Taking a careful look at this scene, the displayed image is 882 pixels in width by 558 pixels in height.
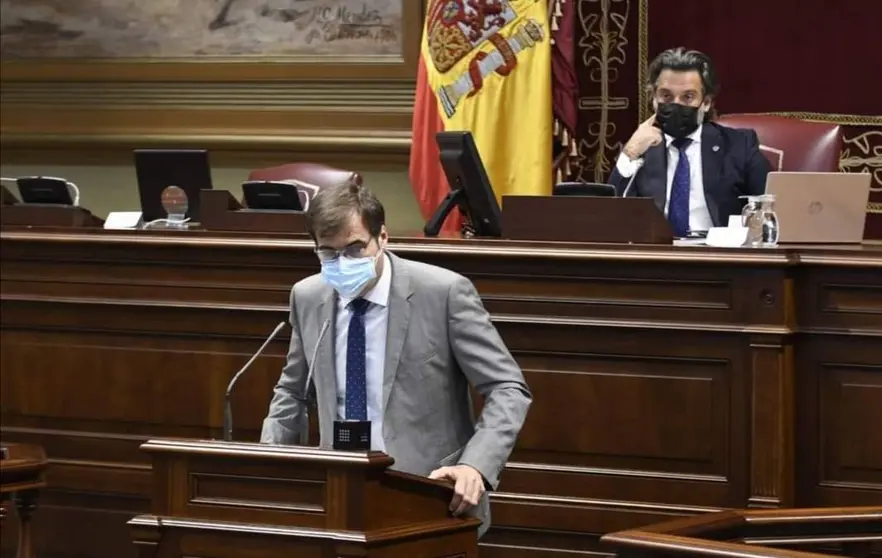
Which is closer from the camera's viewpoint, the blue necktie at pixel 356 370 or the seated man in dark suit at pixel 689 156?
the blue necktie at pixel 356 370

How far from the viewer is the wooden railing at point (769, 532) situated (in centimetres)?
249

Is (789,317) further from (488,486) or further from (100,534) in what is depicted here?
(100,534)

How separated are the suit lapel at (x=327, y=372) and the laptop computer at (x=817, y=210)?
1.68 metres

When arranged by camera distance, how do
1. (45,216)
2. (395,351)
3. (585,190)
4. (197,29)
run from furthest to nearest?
(197,29) < (45,216) < (585,190) < (395,351)

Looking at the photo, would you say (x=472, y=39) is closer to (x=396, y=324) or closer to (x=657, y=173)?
(x=657, y=173)

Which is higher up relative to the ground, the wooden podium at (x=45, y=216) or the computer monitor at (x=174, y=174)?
the computer monitor at (x=174, y=174)

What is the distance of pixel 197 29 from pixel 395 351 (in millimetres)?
4678

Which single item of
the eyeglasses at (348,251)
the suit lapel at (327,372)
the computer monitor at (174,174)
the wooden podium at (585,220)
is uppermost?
the computer monitor at (174,174)

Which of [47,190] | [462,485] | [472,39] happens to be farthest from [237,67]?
[462,485]

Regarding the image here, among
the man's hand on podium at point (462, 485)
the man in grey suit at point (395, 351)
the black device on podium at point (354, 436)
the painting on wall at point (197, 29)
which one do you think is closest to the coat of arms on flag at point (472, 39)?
the painting on wall at point (197, 29)

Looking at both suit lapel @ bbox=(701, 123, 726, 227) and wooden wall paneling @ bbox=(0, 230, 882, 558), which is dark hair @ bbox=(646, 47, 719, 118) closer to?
suit lapel @ bbox=(701, 123, 726, 227)

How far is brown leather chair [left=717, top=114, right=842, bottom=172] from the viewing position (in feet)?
18.7

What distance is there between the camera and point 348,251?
3.63 meters

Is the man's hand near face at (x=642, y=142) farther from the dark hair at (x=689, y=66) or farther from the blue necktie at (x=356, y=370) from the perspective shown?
the blue necktie at (x=356, y=370)
